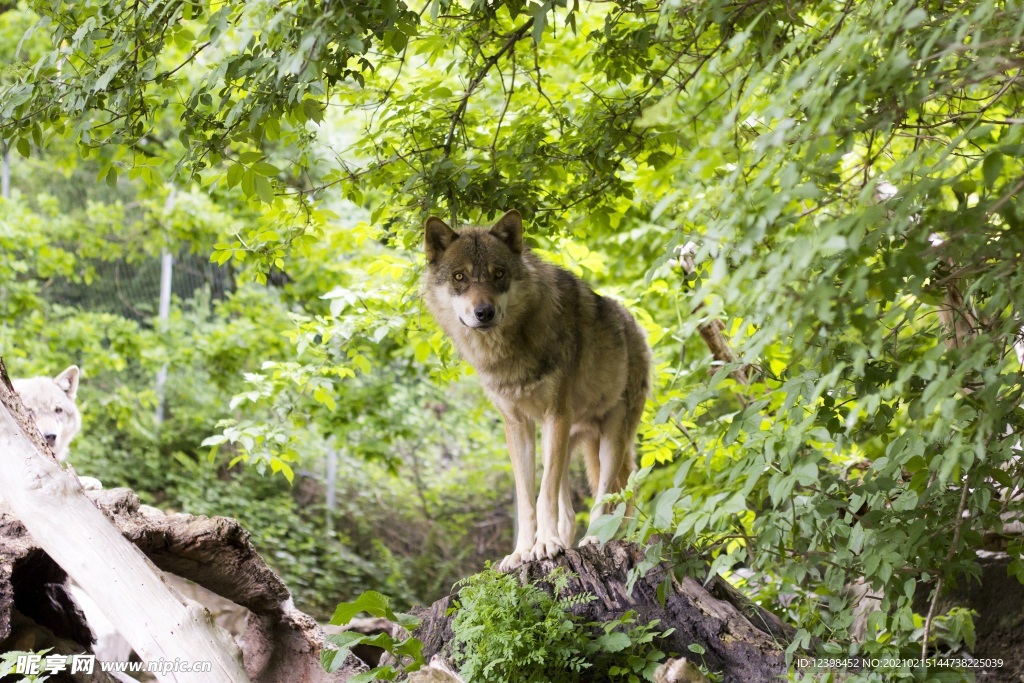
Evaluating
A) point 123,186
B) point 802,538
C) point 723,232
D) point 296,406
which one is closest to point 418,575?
point 296,406

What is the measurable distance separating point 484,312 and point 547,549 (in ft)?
4.18

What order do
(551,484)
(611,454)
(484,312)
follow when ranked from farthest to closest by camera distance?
1. (611,454)
2. (551,484)
3. (484,312)

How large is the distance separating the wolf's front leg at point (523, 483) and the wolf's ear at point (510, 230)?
101 cm

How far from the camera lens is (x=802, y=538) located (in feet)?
10.9

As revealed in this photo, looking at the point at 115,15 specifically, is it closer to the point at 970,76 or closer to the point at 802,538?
the point at 970,76

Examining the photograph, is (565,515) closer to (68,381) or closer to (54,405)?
(54,405)

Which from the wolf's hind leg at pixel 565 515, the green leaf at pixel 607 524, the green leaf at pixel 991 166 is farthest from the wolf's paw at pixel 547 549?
the green leaf at pixel 991 166

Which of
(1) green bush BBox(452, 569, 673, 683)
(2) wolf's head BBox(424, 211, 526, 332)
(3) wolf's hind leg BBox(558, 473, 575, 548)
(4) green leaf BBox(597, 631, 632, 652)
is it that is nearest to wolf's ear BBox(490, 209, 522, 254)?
(2) wolf's head BBox(424, 211, 526, 332)

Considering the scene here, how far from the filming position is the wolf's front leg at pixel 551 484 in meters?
4.53

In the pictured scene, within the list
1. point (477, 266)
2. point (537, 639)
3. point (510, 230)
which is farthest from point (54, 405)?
point (537, 639)

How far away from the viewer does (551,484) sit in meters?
4.71

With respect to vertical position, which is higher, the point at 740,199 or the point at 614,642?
the point at 740,199

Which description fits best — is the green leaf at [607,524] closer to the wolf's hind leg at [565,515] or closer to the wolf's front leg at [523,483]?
the wolf's front leg at [523,483]

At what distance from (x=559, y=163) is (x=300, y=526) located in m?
7.99
